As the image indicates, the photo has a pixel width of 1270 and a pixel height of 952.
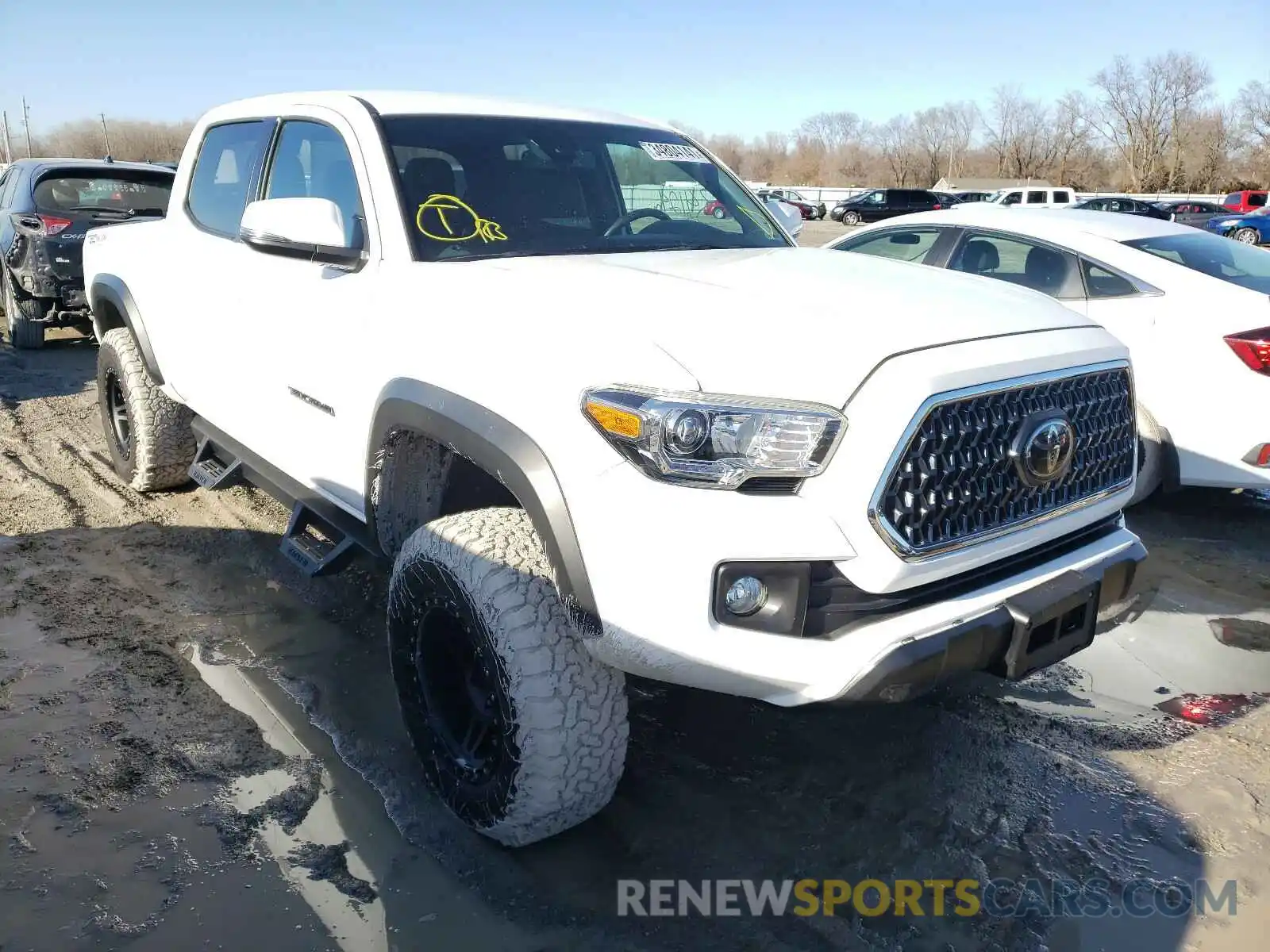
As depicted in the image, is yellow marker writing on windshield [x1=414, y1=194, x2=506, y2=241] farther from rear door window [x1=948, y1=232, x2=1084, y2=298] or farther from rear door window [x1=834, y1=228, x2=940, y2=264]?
rear door window [x1=834, y1=228, x2=940, y2=264]

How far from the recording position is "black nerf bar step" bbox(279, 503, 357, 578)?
3.53 m

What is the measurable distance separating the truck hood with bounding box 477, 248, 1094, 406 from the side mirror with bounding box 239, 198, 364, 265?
49 cm

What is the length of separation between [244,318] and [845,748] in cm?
279

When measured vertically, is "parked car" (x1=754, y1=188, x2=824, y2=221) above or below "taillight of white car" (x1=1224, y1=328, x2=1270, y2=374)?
above

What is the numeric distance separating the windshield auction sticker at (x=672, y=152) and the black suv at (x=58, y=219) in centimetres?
704

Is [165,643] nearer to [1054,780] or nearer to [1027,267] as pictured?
[1054,780]

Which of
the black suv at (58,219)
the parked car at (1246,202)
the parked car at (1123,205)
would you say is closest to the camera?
the black suv at (58,219)

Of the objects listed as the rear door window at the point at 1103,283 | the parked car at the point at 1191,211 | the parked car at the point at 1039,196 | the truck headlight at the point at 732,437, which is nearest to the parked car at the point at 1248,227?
the parked car at the point at 1191,211

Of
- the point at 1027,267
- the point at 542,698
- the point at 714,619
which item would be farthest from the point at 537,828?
the point at 1027,267

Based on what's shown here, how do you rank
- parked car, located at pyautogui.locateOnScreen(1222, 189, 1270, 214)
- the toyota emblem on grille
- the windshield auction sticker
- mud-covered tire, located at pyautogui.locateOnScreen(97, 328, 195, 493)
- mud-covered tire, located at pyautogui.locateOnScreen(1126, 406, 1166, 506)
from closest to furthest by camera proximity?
the toyota emblem on grille
the windshield auction sticker
mud-covered tire, located at pyautogui.locateOnScreen(1126, 406, 1166, 506)
mud-covered tire, located at pyautogui.locateOnScreen(97, 328, 195, 493)
parked car, located at pyautogui.locateOnScreen(1222, 189, 1270, 214)

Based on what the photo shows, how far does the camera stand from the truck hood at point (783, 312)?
2189 millimetres

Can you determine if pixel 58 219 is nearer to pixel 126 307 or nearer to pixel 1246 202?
pixel 126 307

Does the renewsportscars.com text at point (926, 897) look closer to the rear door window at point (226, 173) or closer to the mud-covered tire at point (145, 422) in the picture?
the rear door window at point (226, 173)

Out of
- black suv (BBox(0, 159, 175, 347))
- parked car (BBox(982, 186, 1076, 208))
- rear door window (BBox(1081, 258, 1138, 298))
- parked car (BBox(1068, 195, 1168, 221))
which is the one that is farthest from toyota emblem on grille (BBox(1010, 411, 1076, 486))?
parked car (BBox(982, 186, 1076, 208))
